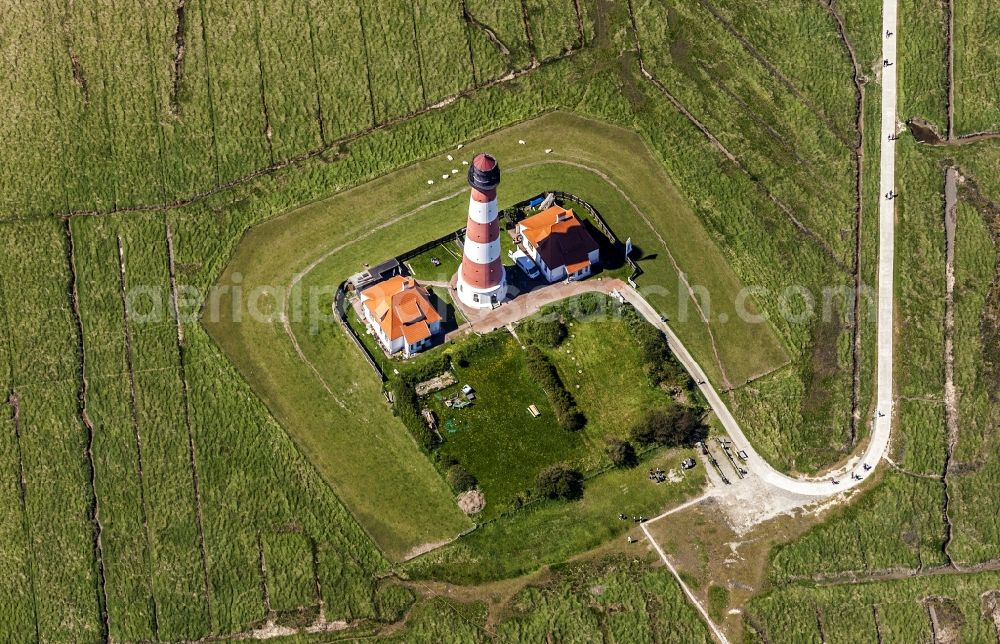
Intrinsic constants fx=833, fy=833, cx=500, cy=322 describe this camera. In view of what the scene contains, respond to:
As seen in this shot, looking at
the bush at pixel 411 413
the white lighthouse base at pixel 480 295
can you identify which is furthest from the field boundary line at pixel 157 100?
the bush at pixel 411 413

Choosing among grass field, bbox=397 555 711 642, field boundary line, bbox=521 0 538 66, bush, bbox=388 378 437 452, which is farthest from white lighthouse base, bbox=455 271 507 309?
field boundary line, bbox=521 0 538 66

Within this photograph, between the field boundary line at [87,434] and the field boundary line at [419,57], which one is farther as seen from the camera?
the field boundary line at [419,57]

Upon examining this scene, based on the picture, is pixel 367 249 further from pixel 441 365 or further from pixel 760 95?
pixel 760 95

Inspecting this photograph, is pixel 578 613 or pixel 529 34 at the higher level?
pixel 529 34

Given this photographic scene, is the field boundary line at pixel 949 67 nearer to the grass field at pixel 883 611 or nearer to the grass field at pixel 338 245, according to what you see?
the grass field at pixel 338 245

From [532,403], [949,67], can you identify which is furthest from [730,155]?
[532,403]

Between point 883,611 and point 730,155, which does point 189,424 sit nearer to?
point 730,155
